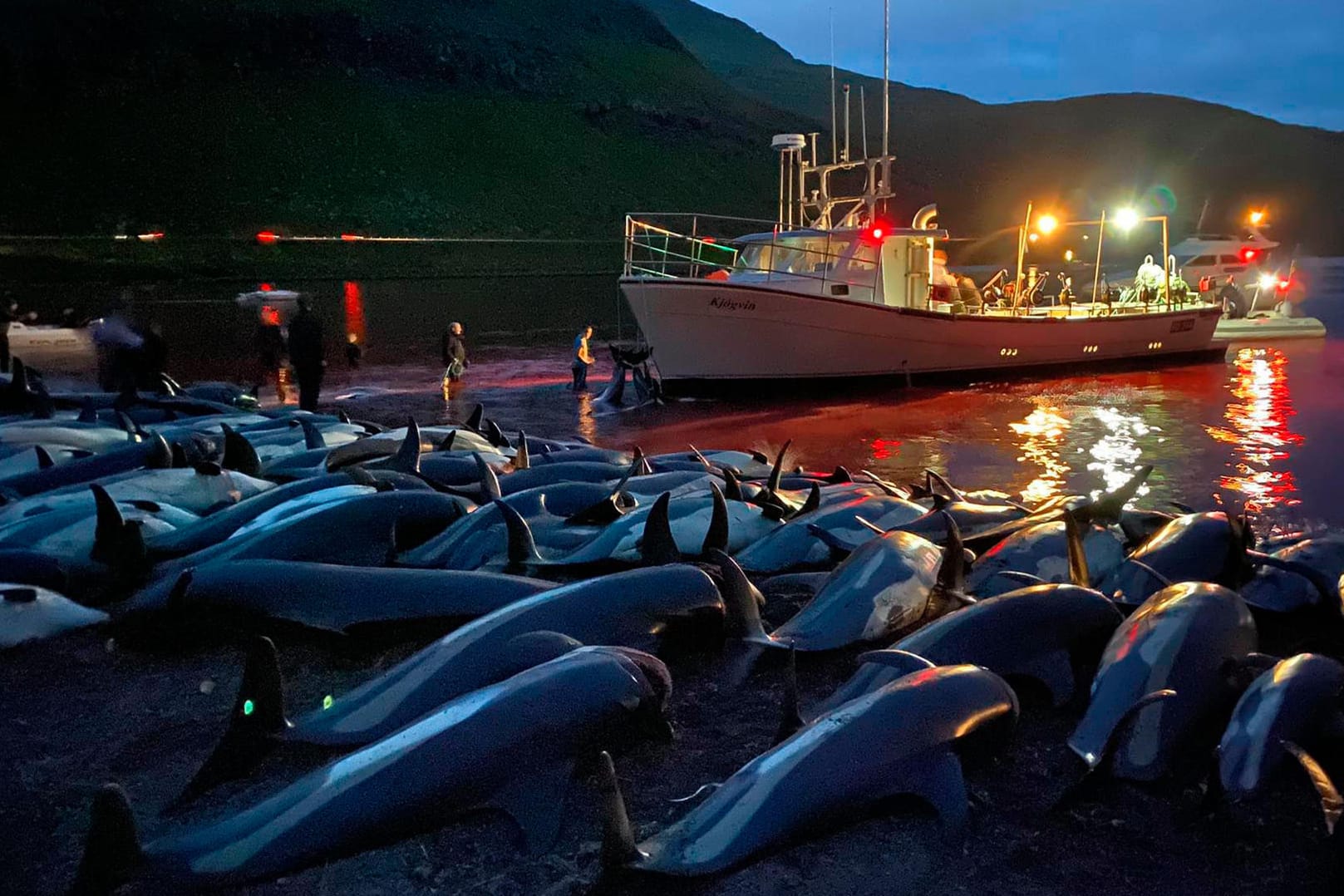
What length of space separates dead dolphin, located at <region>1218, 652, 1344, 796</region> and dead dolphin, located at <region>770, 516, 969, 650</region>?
142 cm

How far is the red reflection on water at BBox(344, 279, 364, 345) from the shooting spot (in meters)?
33.5

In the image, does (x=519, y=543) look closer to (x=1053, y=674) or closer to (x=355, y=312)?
(x=1053, y=674)

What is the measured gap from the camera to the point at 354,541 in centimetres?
523

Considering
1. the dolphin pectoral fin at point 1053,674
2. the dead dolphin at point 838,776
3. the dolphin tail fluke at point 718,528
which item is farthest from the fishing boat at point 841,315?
the dead dolphin at point 838,776

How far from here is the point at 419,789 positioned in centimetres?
288

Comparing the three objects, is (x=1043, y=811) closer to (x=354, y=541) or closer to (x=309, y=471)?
(x=354, y=541)

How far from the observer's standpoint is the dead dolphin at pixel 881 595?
14.1ft

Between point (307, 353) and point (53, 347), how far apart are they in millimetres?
10638

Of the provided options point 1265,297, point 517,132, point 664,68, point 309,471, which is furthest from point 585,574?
point 664,68

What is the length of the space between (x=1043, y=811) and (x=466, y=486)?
15.4 ft

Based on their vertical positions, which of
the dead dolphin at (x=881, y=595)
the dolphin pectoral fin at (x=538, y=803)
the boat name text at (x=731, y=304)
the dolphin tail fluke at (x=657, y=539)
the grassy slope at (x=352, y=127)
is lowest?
the dolphin pectoral fin at (x=538, y=803)

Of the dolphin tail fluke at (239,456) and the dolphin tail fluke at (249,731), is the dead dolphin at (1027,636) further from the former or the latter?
the dolphin tail fluke at (239,456)

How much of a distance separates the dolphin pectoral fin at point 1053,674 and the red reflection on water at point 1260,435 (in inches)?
301

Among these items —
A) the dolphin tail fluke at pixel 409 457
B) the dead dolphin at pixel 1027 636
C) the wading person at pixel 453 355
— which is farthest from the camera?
the wading person at pixel 453 355
